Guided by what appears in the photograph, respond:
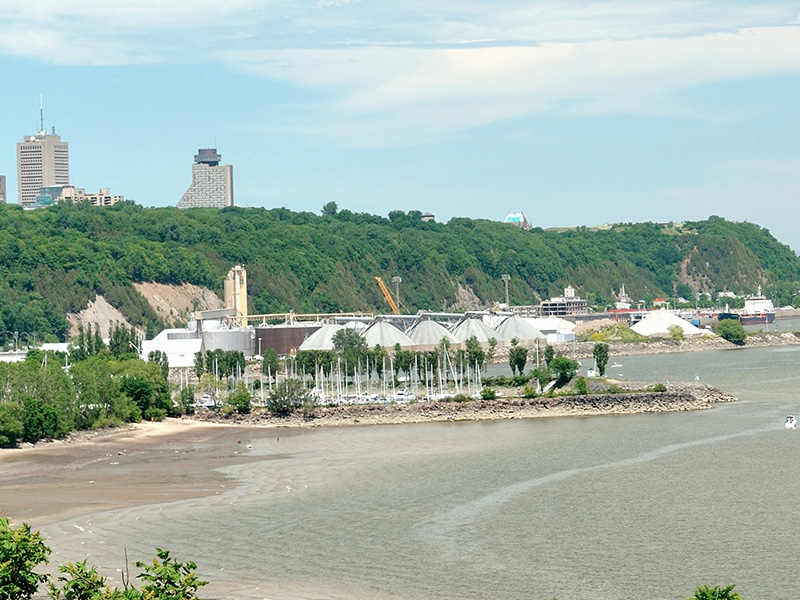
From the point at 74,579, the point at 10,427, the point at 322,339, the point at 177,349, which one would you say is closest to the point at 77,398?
the point at 10,427

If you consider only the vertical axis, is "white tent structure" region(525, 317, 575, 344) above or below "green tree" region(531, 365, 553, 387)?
above

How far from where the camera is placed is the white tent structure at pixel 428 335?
518 ft

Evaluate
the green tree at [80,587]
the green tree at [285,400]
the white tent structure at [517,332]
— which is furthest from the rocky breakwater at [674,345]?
the green tree at [80,587]

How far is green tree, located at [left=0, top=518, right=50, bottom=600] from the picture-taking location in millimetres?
35031

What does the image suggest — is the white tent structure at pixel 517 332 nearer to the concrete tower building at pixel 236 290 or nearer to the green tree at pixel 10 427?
the concrete tower building at pixel 236 290

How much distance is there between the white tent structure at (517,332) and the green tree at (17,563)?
135 m

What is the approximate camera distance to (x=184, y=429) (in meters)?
88.6

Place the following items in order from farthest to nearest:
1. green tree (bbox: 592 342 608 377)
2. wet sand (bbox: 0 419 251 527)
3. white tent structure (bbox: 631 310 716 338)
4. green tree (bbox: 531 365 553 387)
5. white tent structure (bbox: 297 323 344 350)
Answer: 1. white tent structure (bbox: 631 310 716 338)
2. white tent structure (bbox: 297 323 344 350)
3. green tree (bbox: 592 342 608 377)
4. green tree (bbox: 531 365 553 387)
5. wet sand (bbox: 0 419 251 527)

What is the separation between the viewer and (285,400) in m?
95.0

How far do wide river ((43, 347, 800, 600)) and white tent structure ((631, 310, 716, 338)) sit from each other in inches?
4292

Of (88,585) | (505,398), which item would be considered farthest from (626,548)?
(505,398)

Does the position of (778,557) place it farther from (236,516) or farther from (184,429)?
(184,429)

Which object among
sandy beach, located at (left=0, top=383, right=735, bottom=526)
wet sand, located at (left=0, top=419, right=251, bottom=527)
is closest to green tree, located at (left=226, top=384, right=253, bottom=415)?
sandy beach, located at (left=0, top=383, right=735, bottom=526)

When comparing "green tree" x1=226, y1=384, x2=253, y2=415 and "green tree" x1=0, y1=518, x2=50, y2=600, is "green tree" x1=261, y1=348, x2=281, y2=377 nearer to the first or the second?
"green tree" x1=226, y1=384, x2=253, y2=415
